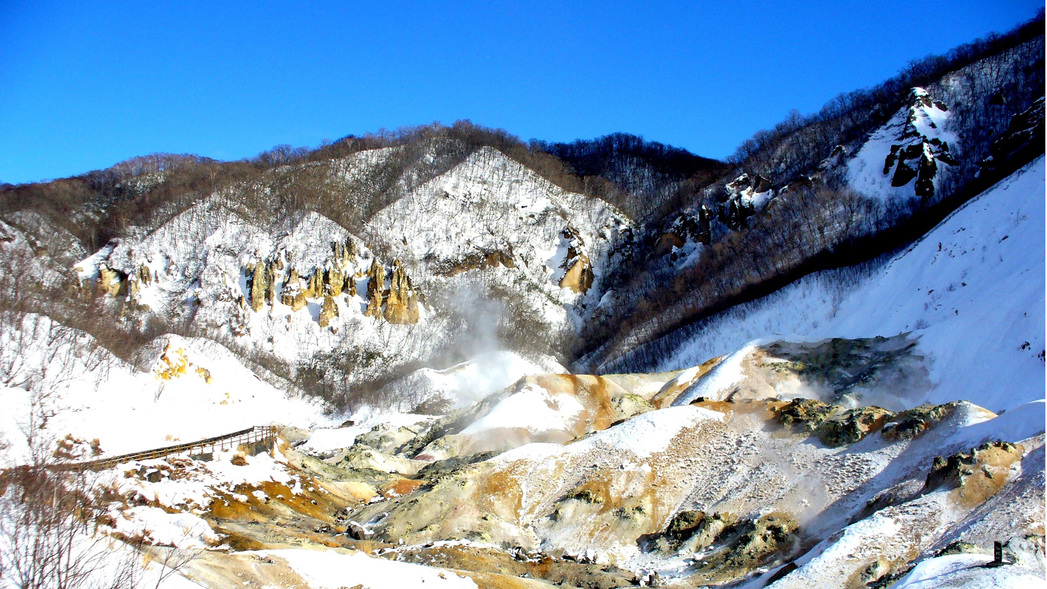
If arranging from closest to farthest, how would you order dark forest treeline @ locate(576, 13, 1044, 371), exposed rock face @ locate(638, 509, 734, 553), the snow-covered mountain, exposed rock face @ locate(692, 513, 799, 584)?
the snow-covered mountain, exposed rock face @ locate(692, 513, 799, 584), exposed rock face @ locate(638, 509, 734, 553), dark forest treeline @ locate(576, 13, 1044, 371)

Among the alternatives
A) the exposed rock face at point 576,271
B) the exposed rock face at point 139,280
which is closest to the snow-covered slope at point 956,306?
the exposed rock face at point 576,271

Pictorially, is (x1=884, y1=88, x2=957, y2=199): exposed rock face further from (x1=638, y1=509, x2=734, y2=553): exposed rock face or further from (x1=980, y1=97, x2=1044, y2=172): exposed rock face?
(x1=638, y1=509, x2=734, y2=553): exposed rock face

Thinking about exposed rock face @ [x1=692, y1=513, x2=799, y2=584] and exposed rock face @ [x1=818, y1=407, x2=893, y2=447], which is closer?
exposed rock face @ [x1=692, y1=513, x2=799, y2=584]

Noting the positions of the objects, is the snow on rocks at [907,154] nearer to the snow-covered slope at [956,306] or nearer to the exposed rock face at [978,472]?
the snow-covered slope at [956,306]

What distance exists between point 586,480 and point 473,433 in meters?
20.6

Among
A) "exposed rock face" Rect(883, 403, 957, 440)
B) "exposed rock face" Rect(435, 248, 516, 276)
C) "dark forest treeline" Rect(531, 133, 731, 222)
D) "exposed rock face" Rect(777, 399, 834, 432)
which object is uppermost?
"dark forest treeline" Rect(531, 133, 731, 222)

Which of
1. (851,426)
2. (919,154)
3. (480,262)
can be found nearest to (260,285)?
(480,262)

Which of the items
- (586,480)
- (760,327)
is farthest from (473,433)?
(760,327)

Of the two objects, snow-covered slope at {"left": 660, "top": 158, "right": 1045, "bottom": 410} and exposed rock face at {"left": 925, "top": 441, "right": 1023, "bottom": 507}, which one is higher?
snow-covered slope at {"left": 660, "top": 158, "right": 1045, "bottom": 410}

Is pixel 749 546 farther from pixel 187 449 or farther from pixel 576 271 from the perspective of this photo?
pixel 576 271

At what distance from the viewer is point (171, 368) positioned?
6625cm

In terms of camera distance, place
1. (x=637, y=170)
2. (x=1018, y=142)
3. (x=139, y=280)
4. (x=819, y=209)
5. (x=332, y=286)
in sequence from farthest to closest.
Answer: (x=637, y=170)
(x=332, y=286)
(x=139, y=280)
(x=819, y=209)
(x=1018, y=142)

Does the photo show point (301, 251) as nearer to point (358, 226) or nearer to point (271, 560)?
point (358, 226)

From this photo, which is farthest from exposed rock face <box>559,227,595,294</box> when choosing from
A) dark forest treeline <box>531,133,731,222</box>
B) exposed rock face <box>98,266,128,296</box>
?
exposed rock face <box>98,266,128,296</box>
